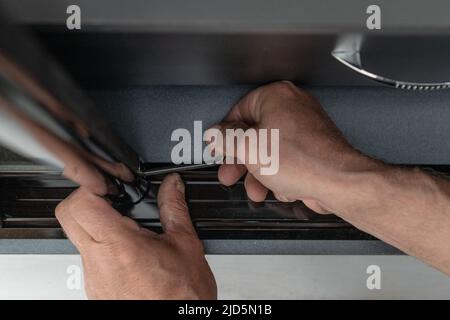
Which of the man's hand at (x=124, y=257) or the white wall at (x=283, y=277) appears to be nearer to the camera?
the man's hand at (x=124, y=257)

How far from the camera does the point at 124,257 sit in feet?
1.63

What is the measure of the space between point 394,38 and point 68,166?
0.26 meters

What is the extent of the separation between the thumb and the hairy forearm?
178 millimetres

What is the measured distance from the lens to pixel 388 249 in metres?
0.69

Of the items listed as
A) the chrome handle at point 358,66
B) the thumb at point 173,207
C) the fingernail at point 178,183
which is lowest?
the thumb at point 173,207

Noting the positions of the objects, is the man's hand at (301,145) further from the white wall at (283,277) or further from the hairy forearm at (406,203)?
the white wall at (283,277)

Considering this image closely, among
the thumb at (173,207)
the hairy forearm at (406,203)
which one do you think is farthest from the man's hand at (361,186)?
the thumb at (173,207)

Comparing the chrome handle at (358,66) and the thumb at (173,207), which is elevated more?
the chrome handle at (358,66)

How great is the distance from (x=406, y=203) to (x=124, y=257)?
275mm

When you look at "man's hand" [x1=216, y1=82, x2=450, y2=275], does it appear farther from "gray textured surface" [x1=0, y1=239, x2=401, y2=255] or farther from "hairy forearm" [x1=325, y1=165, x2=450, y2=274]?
"gray textured surface" [x1=0, y1=239, x2=401, y2=255]

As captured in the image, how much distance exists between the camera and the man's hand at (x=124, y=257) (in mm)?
499

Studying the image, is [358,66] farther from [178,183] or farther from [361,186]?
[178,183]

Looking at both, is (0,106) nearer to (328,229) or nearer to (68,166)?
(68,166)

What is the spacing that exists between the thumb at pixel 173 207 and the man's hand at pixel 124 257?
0.03 metres
